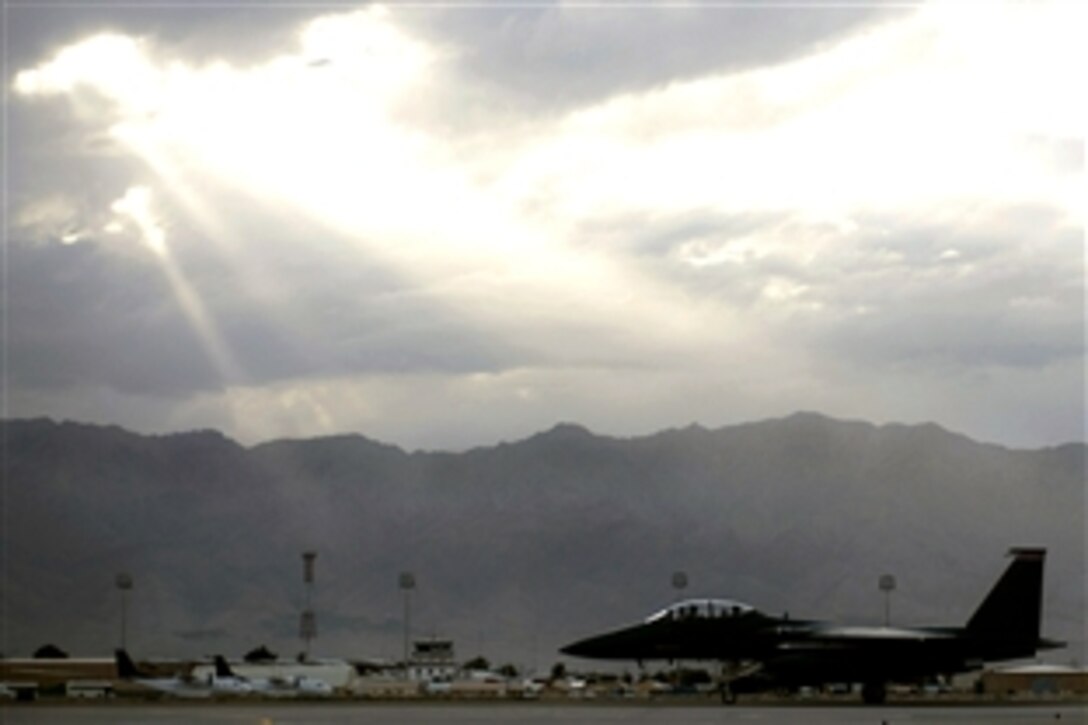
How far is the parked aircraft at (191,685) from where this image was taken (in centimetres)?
8081

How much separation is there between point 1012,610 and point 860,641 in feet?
19.1

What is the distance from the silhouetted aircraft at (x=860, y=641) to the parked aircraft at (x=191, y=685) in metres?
23.9

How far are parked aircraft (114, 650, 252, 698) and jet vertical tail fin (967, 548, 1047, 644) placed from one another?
3487 centimetres

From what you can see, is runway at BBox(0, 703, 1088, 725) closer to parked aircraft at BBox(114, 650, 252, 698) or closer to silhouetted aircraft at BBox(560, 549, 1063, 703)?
silhouetted aircraft at BBox(560, 549, 1063, 703)

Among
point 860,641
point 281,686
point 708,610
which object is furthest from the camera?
point 281,686

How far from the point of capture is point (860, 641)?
216 feet

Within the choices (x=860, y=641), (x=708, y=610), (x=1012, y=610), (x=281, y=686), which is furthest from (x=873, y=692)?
(x=281, y=686)

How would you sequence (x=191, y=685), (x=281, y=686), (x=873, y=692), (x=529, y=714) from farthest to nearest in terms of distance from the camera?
(x=281, y=686) → (x=191, y=685) → (x=873, y=692) → (x=529, y=714)

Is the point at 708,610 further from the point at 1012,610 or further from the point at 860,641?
the point at 1012,610

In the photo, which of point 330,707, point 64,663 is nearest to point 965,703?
point 330,707

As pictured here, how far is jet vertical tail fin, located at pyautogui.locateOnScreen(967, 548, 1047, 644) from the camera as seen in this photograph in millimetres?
65688

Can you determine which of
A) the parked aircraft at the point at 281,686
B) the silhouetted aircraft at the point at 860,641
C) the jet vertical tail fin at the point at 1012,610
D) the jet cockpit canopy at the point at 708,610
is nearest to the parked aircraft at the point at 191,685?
the parked aircraft at the point at 281,686

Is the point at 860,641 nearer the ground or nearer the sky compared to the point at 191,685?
nearer the sky

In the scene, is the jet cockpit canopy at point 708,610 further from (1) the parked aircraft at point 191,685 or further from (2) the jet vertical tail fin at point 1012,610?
(1) the parked aircraft at point 191,685
